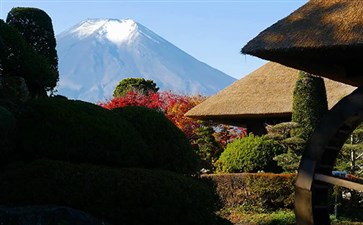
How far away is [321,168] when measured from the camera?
7.11 meters

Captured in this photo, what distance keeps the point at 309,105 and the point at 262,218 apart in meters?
4.12

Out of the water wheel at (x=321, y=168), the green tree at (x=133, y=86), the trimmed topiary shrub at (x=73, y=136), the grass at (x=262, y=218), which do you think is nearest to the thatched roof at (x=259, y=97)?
the grass at (x=262, y=218)

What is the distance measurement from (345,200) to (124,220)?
10.8 m

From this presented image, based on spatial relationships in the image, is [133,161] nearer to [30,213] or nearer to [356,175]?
[30,213]

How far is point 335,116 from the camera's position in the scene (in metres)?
6.97

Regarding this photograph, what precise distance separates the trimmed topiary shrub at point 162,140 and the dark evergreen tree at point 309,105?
932 centimetres

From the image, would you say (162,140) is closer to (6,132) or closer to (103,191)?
(103,191)

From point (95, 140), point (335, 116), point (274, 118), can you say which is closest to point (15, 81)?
point (95, 140)

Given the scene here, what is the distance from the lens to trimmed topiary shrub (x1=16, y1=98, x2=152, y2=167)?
8.28 meters

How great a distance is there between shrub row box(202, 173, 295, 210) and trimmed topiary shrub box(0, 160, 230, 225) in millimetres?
8499

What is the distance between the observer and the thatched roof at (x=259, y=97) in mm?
21672

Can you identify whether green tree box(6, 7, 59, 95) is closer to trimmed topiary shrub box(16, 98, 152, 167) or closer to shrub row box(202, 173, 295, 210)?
trimmed topiary shrub box(16, 98, 152, 167)

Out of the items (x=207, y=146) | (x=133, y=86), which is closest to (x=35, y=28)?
(x=207, y=146)

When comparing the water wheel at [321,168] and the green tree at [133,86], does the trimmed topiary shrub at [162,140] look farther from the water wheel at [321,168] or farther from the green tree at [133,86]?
the green tree at [133,86]
